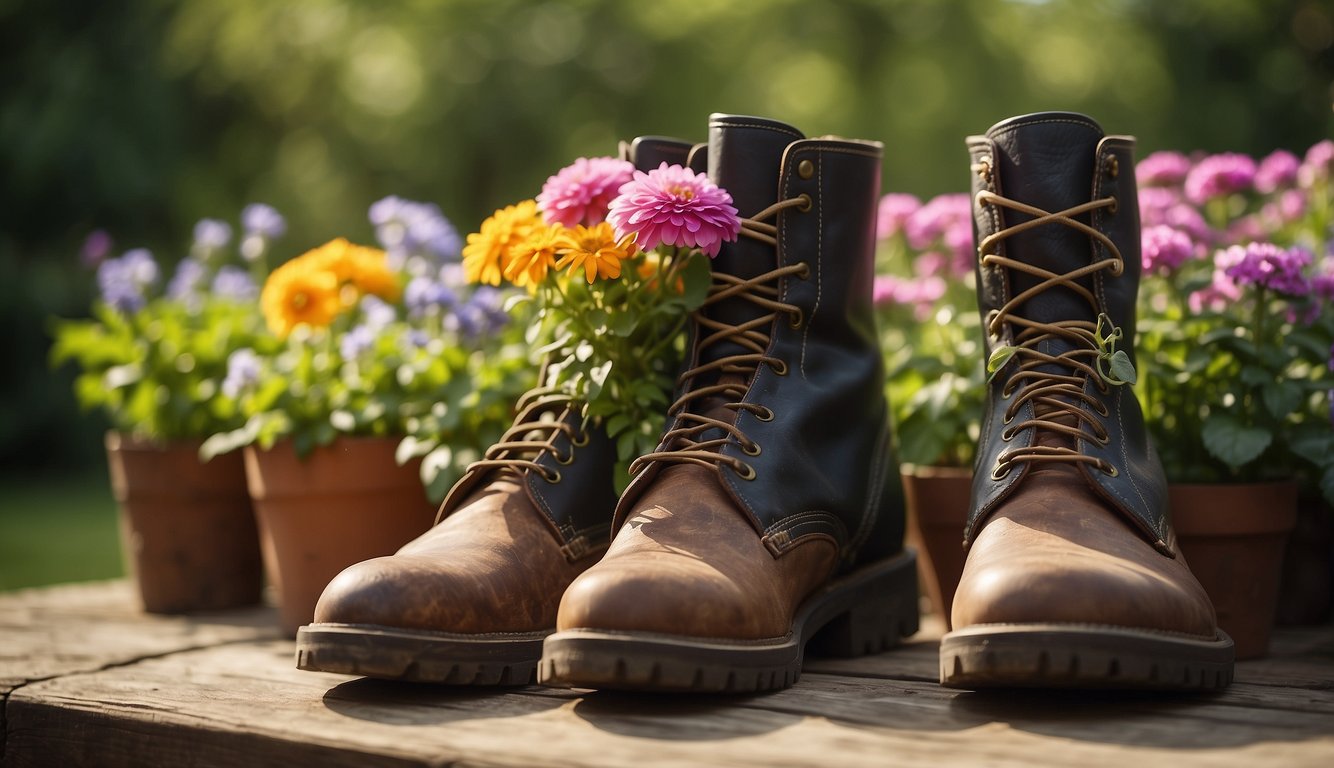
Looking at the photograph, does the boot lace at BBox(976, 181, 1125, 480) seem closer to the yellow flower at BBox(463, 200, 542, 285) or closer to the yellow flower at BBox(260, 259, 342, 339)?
the yellow flower at BBox(463, 200, 542, 285)

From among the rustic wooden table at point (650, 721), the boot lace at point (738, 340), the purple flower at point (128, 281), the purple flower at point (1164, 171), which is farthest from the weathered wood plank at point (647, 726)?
the purple flower at point (1164, 171)

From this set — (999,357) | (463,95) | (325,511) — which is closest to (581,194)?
(999,357)

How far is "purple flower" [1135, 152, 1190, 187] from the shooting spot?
9.26ft

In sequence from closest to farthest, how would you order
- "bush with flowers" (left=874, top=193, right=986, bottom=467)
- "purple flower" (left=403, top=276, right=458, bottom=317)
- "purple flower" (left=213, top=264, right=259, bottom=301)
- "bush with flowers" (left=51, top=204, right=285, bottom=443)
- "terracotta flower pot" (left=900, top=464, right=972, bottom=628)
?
"terracotta flower pot" (left=900, top=464, right=972, bottom=628) < "bush with flowers" (left=874, top=193, right=986, bottom=467) < "purple flower" (left=403, top=276, right=458, bottom=317) < "bush with flowers" (left=51, top=204, right=285, bottom=443) < "purple flower" (left=213, top=264, right=259, bottom=301)

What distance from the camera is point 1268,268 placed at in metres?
1.97

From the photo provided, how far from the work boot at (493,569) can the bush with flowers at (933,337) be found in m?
0.65

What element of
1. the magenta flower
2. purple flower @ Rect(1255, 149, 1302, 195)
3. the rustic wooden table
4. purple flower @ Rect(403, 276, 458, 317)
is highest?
purple flower @ Rect(1255, 149, 1302, 195)

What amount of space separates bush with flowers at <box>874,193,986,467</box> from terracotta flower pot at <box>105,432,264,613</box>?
150cm

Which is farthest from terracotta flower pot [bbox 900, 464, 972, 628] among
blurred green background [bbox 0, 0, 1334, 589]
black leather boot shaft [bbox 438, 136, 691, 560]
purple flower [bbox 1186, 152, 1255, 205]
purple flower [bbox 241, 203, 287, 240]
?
blurred green background [bbox 0, 0, 1334, 589]

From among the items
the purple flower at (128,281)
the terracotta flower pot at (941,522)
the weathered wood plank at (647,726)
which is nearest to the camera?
the weathered wood plank at (647,726)

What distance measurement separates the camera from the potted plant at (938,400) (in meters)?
2.15

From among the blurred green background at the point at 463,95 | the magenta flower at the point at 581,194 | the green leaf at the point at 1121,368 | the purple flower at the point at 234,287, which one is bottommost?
the green leaf at the point at 1121,368

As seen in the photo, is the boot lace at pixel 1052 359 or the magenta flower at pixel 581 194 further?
the magenta flower at pixel 581 194

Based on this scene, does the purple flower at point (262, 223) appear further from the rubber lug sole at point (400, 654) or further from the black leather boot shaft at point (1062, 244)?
the black leather boot shaft at point (1062, 244)
